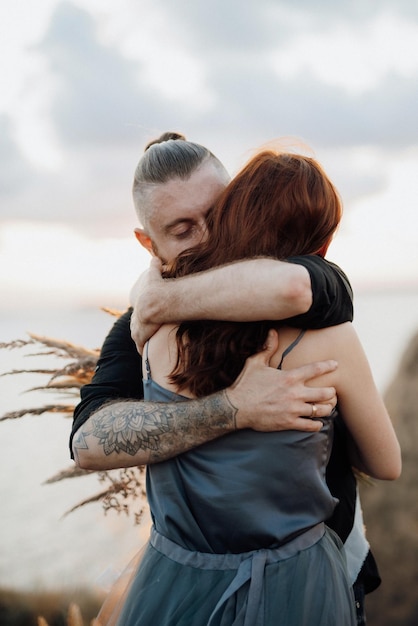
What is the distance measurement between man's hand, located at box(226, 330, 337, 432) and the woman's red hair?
0.04 metres

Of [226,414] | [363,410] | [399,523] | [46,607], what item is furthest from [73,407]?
[399,523]

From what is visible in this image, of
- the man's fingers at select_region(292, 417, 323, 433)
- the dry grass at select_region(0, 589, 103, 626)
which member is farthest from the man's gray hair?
the dry grass at select_region(0, 589, 103, 626)

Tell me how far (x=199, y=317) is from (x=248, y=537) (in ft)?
1.52

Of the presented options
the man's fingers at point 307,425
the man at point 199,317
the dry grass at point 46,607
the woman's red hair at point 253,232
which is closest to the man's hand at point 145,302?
the man at point 199,317

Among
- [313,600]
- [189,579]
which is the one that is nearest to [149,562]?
[189,579]

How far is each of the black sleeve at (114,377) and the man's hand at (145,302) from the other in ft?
0.58

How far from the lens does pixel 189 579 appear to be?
1316 mm

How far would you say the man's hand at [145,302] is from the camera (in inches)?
55.6

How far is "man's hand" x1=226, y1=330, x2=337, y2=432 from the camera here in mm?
1235

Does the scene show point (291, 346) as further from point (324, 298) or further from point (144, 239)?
point (144, 239)

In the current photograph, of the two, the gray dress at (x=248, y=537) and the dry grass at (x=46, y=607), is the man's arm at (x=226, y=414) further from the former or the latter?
the dry grass at (x=46, y=607)

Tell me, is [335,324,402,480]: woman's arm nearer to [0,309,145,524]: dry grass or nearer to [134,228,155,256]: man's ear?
[134,228,155,256]: man's ear

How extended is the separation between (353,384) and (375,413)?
0.32 ft

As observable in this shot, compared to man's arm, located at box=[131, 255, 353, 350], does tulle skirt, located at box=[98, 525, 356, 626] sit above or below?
below
